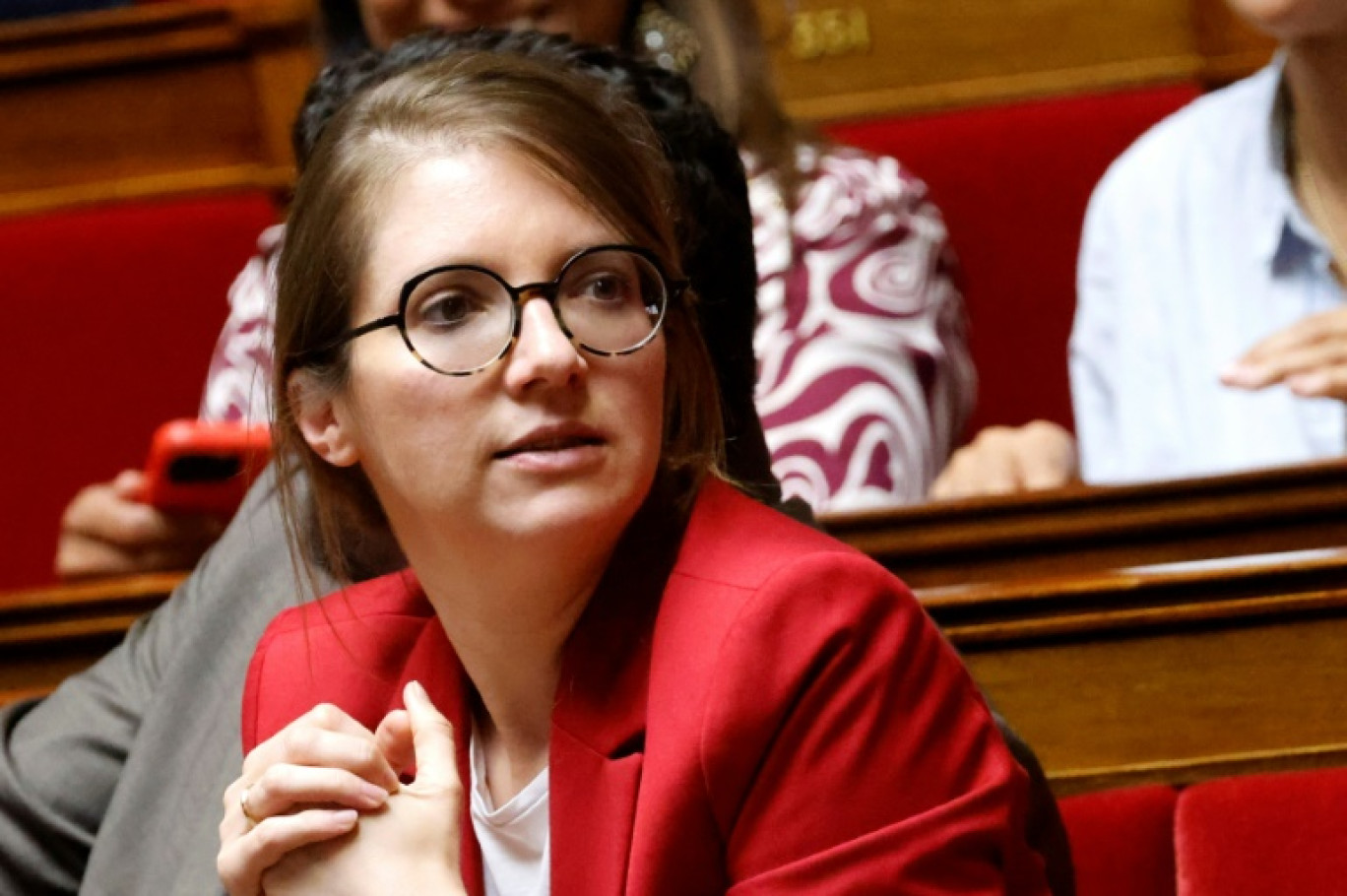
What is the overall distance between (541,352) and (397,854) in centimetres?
16

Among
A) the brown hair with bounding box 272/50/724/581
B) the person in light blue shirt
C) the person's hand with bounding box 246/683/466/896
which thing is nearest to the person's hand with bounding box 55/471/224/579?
the brown hair with bounding box 272/50/724/581

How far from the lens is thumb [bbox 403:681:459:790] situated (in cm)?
57

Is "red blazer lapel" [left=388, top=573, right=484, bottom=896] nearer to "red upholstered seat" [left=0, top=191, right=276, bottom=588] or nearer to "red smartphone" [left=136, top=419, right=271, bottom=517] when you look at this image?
"red smartphone" [left=136, top=419, right=271, bottom=517]

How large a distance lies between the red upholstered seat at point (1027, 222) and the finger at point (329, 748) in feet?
3.14

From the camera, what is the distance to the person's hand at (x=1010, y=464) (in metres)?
0.95

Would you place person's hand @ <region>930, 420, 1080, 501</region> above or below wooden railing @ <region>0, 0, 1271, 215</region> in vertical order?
below

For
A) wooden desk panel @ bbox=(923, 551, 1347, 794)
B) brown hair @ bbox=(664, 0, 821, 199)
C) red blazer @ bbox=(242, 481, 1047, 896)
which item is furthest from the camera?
brown hair @ bbox=(664, 0, 821, 199)

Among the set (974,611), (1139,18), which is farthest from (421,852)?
(1139,18)

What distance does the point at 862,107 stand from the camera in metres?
1.54

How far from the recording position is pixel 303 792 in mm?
553

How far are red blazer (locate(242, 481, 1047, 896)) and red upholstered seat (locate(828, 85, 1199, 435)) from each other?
0.92 m

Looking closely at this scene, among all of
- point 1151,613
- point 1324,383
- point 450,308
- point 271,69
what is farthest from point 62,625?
point 271,69

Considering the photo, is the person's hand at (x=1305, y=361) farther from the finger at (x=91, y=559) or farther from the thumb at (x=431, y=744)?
the finger at (x=91, y=559)

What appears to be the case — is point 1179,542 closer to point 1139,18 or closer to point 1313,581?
point 1313,581
